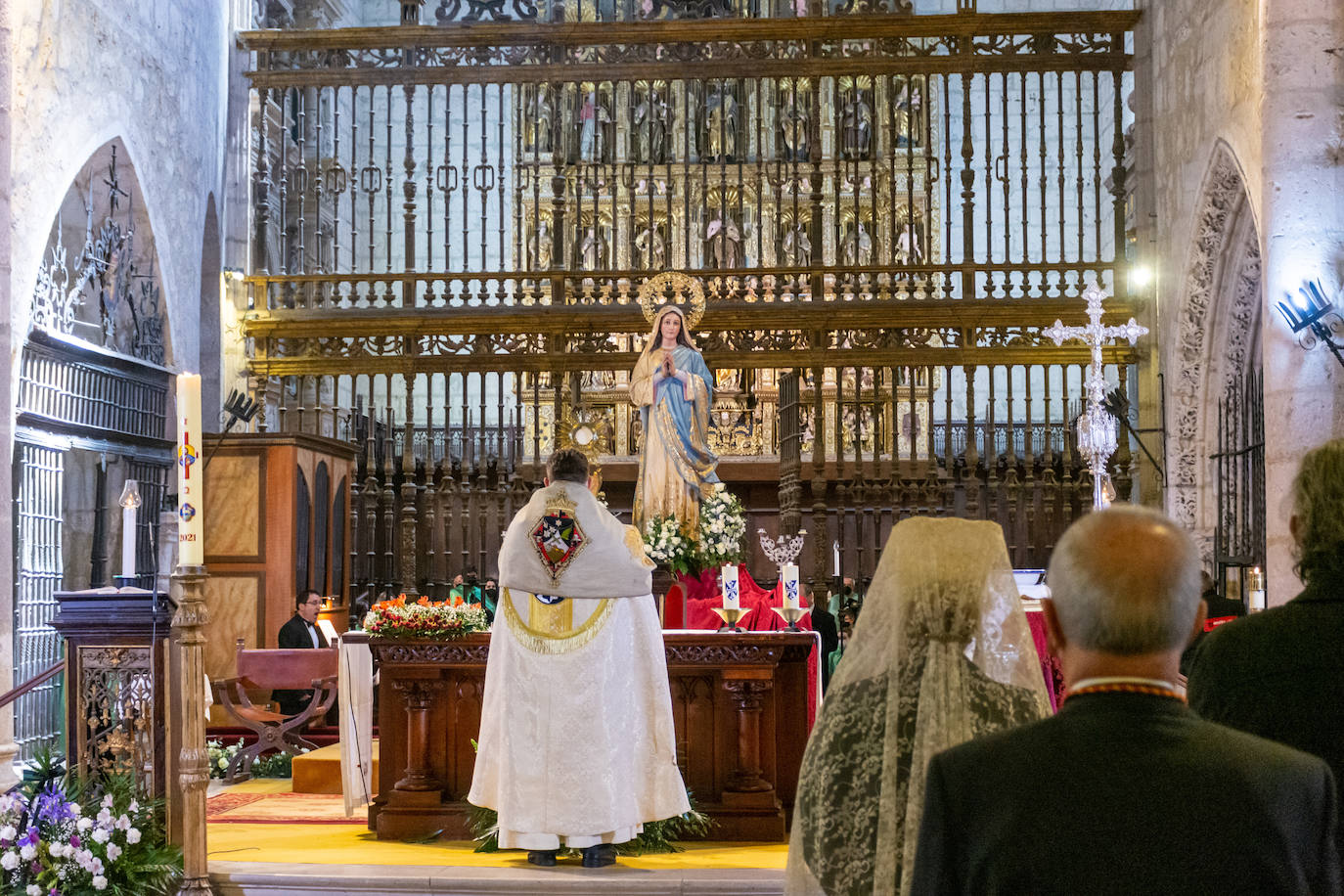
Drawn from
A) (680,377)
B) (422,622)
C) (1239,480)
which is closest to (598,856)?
(422,622)

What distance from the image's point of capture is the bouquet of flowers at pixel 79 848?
504cm

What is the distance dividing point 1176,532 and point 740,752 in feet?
16.1

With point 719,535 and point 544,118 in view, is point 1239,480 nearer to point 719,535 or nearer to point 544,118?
point 719,535

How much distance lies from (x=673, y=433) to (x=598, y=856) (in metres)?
3.04

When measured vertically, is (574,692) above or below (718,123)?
below

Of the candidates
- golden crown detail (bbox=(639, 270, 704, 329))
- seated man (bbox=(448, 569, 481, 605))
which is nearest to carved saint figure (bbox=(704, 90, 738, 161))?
seated man (bbox=(448, 569, 481, 605))

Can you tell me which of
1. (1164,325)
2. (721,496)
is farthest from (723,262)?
(721,496)

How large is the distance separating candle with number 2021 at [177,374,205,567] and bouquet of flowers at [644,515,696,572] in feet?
10.2

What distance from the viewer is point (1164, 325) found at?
12.4m

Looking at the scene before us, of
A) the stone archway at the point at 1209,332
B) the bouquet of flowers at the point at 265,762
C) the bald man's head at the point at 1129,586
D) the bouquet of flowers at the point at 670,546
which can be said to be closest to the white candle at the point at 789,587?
the bouquet of flowers at the point at 670,546

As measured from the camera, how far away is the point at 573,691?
578 cm

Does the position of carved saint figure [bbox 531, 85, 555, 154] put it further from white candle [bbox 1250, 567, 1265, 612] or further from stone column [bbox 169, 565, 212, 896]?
stone column [bbox 169, 565, 212, 896]

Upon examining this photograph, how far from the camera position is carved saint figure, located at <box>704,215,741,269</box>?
14.2 meters

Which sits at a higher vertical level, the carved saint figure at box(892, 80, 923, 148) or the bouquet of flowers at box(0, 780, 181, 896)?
the carved saint figure at box(892, 80, 923, 148)
